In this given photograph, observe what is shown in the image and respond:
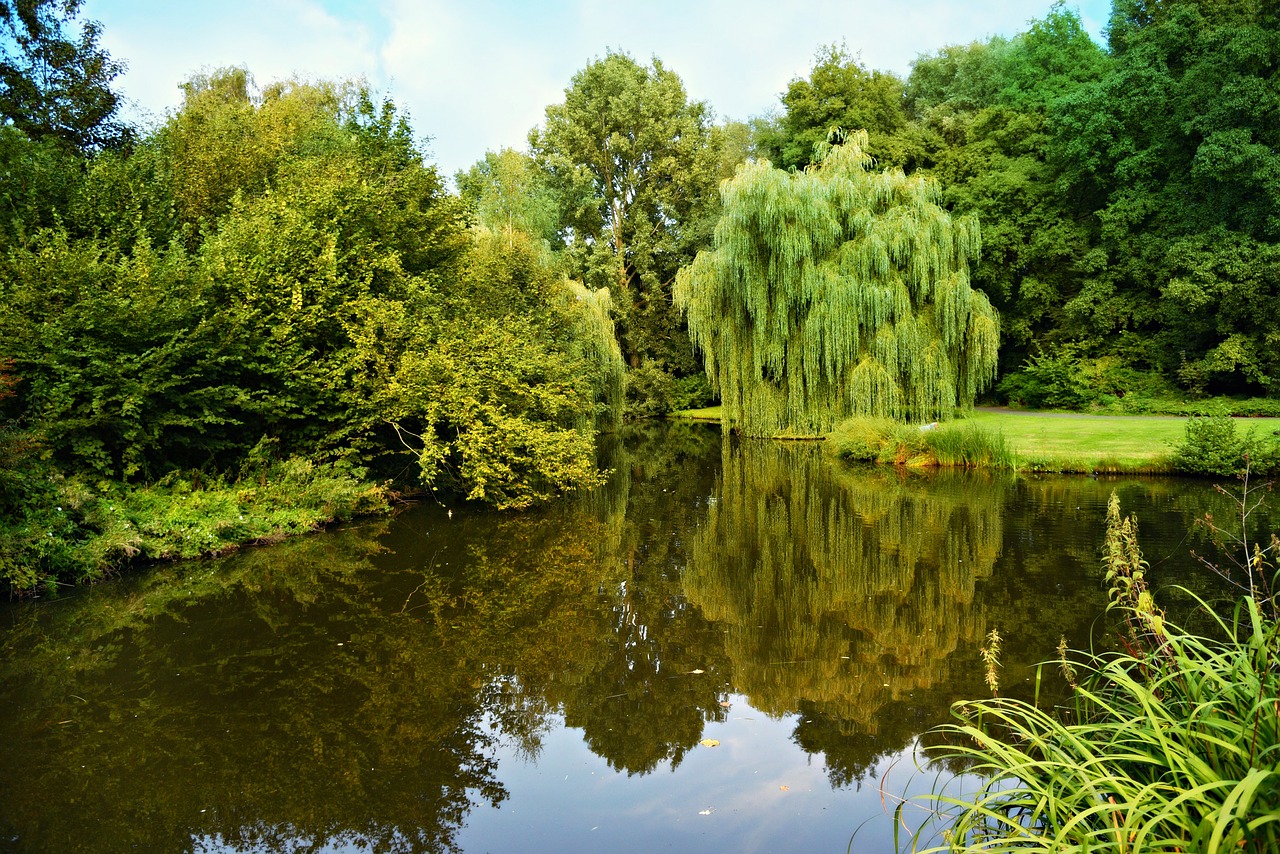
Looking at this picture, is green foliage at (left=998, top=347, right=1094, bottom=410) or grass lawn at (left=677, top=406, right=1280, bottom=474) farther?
green foliage at (left=998, top=347, right=1094, bottom=410)

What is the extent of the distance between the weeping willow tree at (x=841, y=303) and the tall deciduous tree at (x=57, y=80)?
14.6 metres

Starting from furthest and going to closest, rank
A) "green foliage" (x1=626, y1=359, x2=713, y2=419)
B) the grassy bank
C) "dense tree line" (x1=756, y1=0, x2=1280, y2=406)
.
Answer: "green foliage" (x1=626, y1=359, x2=713, y2=419)
"dense tree line" (x1=756, y1=0, x2=1280, y2=406)
the grassy bank

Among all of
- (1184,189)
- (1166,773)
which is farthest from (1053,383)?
(1166,773)

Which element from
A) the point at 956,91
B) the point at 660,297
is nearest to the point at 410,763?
the point at 660,297

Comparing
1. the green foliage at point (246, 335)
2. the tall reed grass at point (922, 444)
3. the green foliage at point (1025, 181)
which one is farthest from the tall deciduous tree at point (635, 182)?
the tall reed grass at point (922, 444)

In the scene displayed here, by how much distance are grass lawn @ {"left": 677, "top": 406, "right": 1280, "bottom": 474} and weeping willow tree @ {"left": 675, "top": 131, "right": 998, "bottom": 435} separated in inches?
81.5

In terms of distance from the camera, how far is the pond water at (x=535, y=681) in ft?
14.1

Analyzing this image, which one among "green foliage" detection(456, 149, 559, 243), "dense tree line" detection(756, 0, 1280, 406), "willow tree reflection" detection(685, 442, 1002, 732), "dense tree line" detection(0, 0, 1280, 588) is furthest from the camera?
"green foliage" detection(456, 149, 559, 243)

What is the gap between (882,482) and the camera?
15.0 m

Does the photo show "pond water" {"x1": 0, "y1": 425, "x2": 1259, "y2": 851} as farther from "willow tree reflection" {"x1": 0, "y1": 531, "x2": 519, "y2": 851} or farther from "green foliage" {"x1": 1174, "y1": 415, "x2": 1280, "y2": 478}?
"green foliage" {"x1": 1174, "y1": 415, "x2": 1280, "y2": 478}

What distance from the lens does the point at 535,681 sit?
238 inches

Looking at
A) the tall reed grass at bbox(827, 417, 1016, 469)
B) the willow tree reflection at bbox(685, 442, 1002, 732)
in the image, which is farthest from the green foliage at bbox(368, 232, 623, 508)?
the tall reed grass at bbox(827, 417, 1016, 469)

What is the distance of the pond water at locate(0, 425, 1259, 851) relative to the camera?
430 centimetres

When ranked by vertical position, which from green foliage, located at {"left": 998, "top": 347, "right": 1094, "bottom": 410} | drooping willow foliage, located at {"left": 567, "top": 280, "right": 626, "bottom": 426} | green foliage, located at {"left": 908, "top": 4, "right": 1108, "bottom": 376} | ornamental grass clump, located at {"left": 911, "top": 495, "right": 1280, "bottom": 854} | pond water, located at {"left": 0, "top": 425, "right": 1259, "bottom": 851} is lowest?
pond water, located at {"left": 0, "top": 425, "right": 1259, "bottom": 851}
